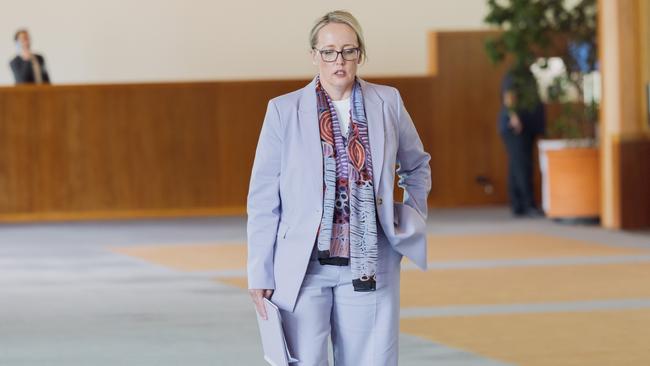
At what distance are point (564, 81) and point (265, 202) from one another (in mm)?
10718

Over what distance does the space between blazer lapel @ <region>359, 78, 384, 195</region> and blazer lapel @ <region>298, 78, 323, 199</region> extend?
0.45 ft

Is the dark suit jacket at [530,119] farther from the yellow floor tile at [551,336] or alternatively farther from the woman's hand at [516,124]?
the yellow floor tile at [551,336]

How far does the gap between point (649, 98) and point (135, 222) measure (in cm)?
567

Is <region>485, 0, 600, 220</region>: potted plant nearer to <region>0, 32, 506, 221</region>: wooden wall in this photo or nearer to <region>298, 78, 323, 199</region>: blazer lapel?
<region>0, 32, 506, 221</region>: wooden wall

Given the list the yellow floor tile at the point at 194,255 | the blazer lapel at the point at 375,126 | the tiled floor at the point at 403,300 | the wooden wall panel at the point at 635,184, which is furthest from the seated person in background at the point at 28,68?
the blazer lapel at the point at 375,126

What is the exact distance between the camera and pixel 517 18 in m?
13.7

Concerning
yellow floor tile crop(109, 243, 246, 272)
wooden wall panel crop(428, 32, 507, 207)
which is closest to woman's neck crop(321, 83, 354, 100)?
yellow floor tile crop(109, 243, 246, 272)

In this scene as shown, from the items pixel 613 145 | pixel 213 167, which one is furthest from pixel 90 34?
pixel 613 145

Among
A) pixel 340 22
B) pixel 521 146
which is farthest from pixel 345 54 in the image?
pixel 521 146

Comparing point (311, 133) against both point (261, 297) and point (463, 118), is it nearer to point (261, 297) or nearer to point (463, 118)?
point (261, 297)

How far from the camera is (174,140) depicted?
50.9 feet

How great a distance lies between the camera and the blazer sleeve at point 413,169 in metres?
3.85

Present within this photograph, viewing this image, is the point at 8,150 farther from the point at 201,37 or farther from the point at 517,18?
the point at 517,18

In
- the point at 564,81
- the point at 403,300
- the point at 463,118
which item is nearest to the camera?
the point at 403,300
